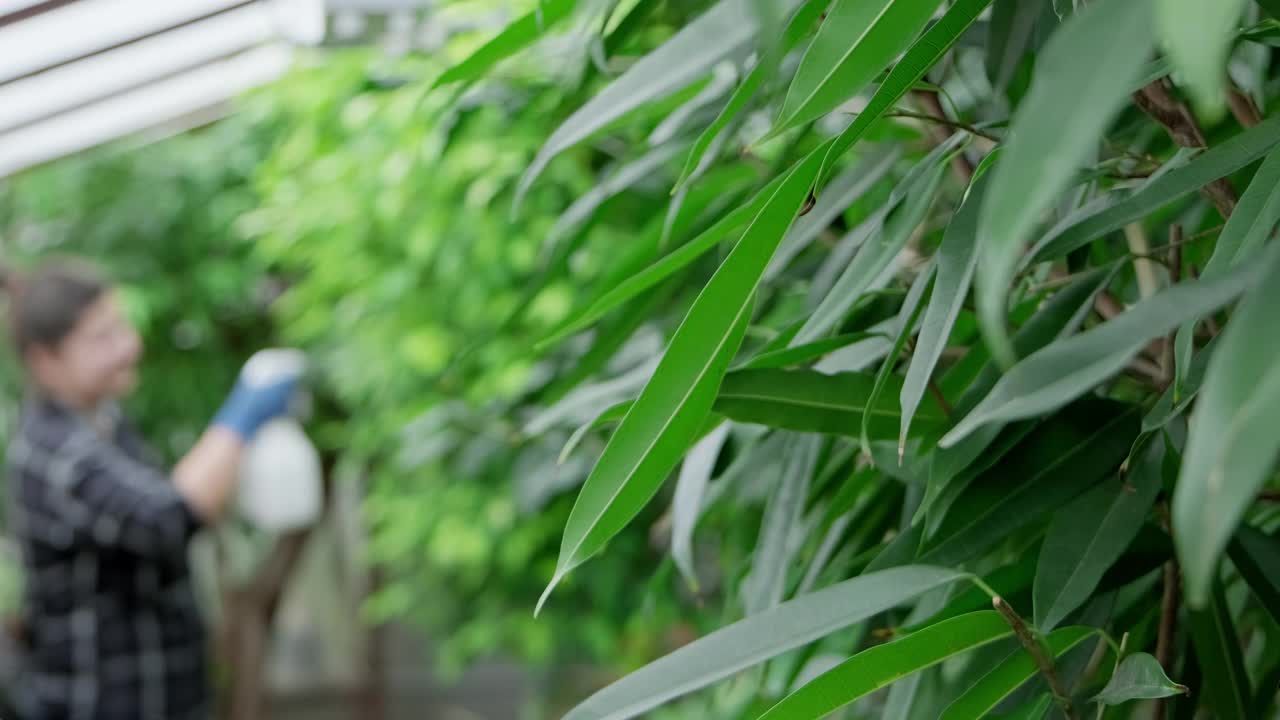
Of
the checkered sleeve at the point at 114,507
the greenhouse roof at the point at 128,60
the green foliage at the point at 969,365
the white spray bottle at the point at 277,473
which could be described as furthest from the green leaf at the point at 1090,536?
the white spray bottle at the point at 277,473

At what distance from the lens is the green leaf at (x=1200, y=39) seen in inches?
6.3

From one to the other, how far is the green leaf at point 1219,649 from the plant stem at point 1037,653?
0.28ft

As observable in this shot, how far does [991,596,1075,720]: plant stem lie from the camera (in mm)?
364

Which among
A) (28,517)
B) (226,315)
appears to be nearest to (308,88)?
(28,517)

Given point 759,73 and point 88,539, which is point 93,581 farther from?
point 759,73

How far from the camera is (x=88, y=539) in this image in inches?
71.0

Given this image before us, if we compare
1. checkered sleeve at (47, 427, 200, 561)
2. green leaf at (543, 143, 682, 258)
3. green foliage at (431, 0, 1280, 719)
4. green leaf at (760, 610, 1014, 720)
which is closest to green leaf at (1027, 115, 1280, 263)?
green foliage at (431, 0, 1280, 719)

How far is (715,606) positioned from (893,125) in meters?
1.43

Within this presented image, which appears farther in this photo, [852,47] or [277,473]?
[277,473]

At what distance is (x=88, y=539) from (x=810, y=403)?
157 cm

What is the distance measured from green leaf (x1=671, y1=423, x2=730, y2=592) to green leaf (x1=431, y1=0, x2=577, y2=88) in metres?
0.16

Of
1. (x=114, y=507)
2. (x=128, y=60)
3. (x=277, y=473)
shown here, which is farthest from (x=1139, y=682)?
(x=128, y=60)

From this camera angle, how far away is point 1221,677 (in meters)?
0.46

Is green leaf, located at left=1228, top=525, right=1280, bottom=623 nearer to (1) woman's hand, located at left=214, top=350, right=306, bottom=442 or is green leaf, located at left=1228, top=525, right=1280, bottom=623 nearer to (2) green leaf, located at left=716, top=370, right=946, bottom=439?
(2) green leaf, located at left=716, top=370, right=946, bottom=439
